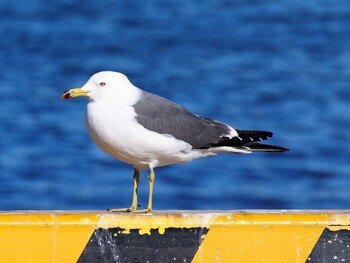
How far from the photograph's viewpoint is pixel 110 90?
177 inches

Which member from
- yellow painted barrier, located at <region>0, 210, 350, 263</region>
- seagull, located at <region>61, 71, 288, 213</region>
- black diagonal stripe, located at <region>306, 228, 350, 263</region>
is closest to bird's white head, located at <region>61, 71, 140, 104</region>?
seagull, located at <region>61, 71, 288, 213</region>

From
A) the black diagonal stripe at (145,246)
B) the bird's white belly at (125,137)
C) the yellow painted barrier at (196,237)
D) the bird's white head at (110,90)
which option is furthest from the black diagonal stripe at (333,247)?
the bird's white head at (110,90)

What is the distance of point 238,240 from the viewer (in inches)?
146

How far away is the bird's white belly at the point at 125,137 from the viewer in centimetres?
435

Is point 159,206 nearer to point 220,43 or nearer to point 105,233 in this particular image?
point 105,233

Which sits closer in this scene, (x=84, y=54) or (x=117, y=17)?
(x=84, y=54)

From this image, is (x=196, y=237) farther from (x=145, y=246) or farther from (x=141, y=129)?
(x=141, y=129)

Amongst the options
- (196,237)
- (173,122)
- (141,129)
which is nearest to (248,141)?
(173,122)

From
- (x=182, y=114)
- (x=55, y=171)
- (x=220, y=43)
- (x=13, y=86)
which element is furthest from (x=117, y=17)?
(x=182, y=114)

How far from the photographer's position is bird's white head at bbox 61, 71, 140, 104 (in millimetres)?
4496

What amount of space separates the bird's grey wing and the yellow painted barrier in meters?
0.81

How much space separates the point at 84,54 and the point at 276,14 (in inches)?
189

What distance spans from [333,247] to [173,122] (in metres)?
1.14

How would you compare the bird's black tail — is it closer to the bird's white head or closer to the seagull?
the seagull
